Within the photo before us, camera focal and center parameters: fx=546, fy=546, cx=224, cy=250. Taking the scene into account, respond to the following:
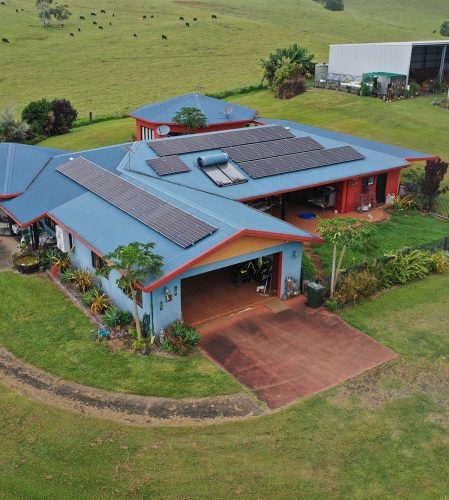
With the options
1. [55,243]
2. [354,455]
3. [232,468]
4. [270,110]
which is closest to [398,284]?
[354,455]

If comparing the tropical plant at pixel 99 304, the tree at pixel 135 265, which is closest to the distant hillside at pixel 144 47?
the tropical plant at pixel 99 304

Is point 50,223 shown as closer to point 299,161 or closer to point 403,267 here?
point 299,161

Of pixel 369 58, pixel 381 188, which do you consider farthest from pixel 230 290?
pixel 369 58

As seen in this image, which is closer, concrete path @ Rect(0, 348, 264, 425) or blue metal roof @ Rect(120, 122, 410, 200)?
concrete path @ Rect(0, 348, 264, 425)

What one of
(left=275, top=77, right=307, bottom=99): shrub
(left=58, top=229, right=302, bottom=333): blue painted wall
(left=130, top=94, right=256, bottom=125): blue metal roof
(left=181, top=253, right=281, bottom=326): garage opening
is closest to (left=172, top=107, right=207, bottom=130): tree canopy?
(left=130, top=94, right=256, bottom=125): blue metal roof

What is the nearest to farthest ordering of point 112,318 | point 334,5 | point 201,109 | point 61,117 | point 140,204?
point 112,318 < point 140,204 < point 201,109 < point 61,117 < point 334,5

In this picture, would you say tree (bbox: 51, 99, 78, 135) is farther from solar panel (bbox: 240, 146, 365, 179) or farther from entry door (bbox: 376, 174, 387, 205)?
entry door (bbox: 376, 174, 387, 205)
